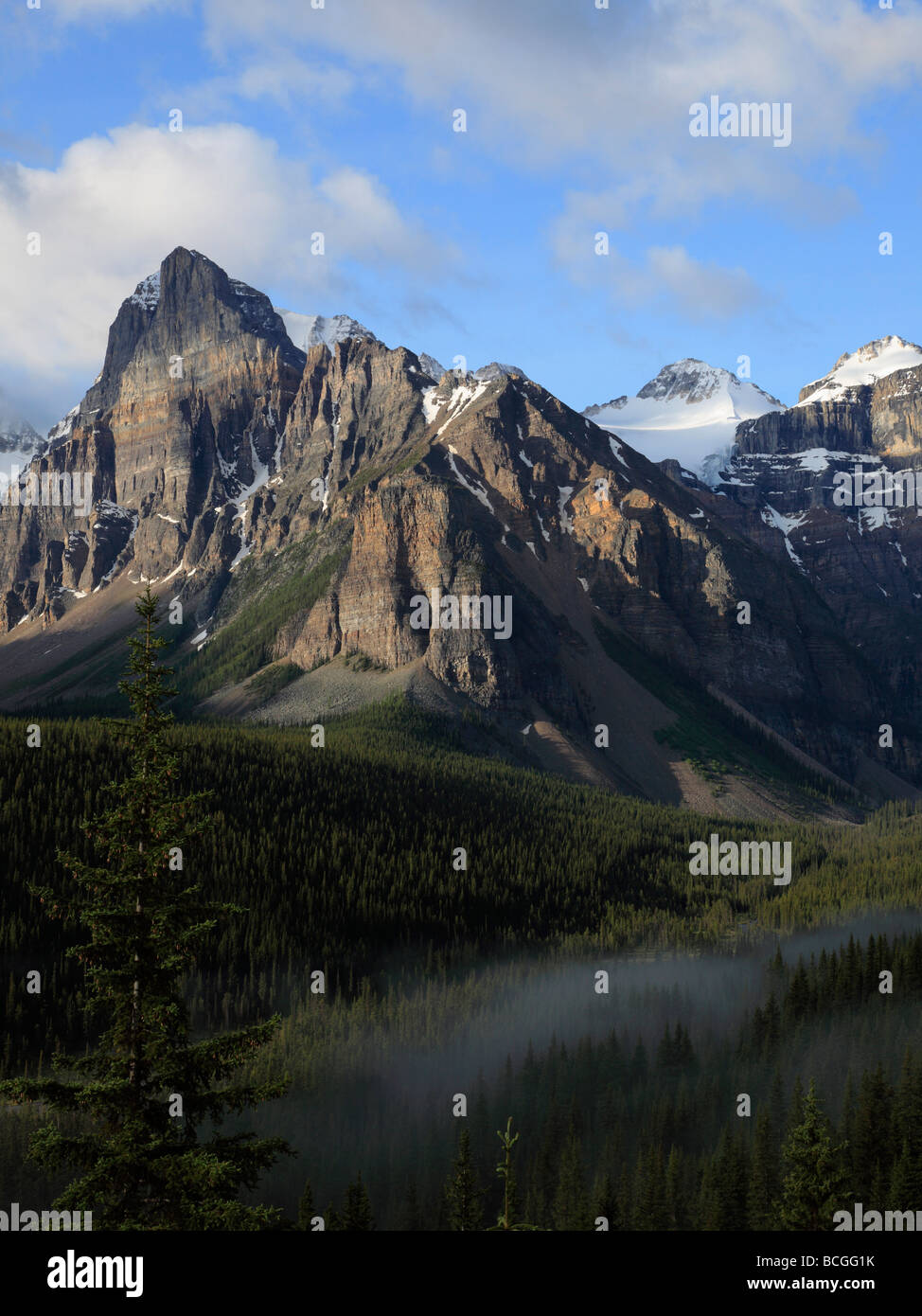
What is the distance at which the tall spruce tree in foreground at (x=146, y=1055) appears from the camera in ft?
84.6

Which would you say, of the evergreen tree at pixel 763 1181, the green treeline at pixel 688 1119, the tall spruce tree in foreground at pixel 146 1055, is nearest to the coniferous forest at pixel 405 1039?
the tall spruce tree in foreground at pixel 146 1055

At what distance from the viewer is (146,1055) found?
27109mm

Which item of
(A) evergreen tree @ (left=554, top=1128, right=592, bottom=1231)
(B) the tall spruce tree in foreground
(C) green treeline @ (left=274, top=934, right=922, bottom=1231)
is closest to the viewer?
(B) the tall spruce tree in foreground

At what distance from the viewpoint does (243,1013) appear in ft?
509

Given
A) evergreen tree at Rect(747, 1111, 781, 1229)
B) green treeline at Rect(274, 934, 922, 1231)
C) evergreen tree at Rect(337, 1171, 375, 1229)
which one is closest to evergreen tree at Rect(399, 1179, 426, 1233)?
green treeline at Rect(274, 934, 922, 1231)

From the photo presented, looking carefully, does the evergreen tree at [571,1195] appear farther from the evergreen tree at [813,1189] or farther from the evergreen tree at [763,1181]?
the evergreen tree at [813,1189]

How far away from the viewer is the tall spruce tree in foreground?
1016 inches

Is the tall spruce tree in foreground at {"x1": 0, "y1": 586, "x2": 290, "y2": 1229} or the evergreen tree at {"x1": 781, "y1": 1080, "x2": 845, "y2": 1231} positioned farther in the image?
the evergreen tree at {"x1": 781, "y1": 1080, "x2": 845, "y2": 1231}

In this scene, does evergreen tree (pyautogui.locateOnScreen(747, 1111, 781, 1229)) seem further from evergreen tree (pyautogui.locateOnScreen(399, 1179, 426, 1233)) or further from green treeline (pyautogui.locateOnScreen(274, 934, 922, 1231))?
evergreen tree (pyautogui.locateOnScreen(399, 1179, 426, 1233))

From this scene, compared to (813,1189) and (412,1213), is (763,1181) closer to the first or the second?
(412,1213)

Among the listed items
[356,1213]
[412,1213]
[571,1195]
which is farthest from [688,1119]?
[356,1213]

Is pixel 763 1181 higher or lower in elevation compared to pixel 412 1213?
higher
